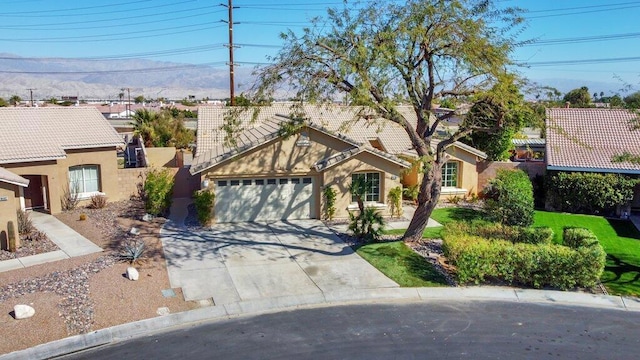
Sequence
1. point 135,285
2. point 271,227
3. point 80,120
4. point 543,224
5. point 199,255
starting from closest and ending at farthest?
1. point 135,285
2. point 199,255
3. point 271,227
4. point 543,224
5. point 80,120

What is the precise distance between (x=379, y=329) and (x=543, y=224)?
13.0 metres

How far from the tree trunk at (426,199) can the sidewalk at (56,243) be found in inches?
426

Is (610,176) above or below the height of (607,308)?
above

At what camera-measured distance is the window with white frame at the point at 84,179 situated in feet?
79.0

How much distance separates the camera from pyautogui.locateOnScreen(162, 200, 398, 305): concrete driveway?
15.2 m

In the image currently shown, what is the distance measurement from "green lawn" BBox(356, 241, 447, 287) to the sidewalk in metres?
9.18

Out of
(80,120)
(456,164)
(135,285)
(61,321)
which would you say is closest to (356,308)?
(135,285)

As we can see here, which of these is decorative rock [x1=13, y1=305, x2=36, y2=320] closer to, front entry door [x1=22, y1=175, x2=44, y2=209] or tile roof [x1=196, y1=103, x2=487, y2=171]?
front entry door [x1=22, y1=175, x2=44, y2=209]

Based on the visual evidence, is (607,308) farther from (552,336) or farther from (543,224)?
(543,224)

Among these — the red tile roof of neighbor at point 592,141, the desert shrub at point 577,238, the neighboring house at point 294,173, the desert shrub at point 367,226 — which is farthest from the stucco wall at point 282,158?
the red tile roof of neighbor at point 592,141

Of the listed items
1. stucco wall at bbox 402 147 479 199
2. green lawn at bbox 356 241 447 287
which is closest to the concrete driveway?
green lawn at bbox 356 241 447 287

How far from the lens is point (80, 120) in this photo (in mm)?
25594

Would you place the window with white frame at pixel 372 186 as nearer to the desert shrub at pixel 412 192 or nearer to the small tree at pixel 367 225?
the small tree at pixel 367 225

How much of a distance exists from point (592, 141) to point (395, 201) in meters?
10.9
